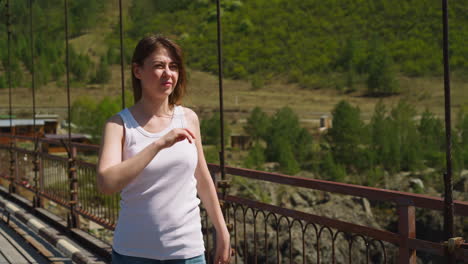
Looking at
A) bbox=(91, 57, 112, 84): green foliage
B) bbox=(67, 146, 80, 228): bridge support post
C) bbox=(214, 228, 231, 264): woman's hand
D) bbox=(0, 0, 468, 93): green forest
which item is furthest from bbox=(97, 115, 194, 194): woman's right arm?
bbox=(91, 57, 112, 84): green foliage

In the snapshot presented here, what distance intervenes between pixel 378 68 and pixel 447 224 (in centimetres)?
8498

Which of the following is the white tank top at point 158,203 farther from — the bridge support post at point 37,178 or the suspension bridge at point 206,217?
the bridge support post at point 37,178

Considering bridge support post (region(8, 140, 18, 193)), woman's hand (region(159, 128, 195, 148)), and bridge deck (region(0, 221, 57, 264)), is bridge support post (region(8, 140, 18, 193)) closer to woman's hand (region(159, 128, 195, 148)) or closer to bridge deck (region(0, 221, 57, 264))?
bridge deck (region(0, 221, 57, 264))

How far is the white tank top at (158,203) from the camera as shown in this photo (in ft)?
6.08

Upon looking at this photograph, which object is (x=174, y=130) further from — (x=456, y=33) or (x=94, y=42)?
(x=94, y=42)

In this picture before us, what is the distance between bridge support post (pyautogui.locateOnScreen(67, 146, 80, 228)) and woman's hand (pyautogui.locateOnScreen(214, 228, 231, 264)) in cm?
420

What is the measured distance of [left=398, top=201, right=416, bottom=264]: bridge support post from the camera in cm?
244

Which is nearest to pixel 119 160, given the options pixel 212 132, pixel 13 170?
pixel 13 170

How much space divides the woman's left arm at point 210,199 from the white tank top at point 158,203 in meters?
0.14

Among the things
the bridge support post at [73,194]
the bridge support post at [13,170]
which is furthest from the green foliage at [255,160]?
the bridge support post at [73,194]

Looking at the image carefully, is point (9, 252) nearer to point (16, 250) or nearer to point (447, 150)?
point (16, 250)

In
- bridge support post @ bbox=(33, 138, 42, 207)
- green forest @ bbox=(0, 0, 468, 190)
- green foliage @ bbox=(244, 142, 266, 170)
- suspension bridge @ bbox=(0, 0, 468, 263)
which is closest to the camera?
suspension bridge @ bbox=(0, 0, 468, 263)

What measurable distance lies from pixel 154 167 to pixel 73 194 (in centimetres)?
471

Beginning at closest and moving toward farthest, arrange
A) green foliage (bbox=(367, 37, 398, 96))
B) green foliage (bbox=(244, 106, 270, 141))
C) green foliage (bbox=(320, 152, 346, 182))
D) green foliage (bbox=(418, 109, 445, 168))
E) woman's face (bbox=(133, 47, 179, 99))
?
woman's face (bbox=(133, 47, 179, 99))
green foliage (bbox=(320, 152, 346, 182))
green foliage (bbox=(418, 109, 445, 168))
green foliage (bbox=(244, 106, 270, 141))
green foliage (bbox=(367, 37, 398, 96))
